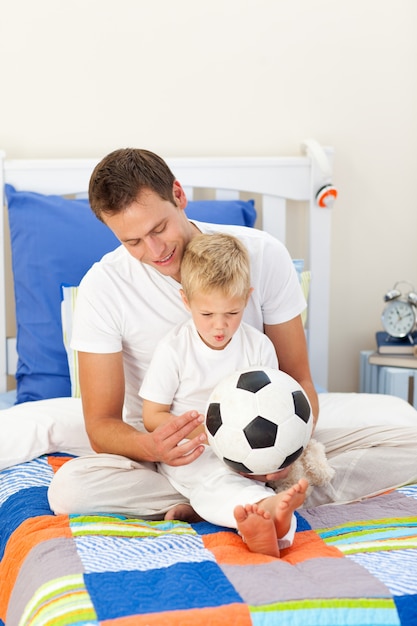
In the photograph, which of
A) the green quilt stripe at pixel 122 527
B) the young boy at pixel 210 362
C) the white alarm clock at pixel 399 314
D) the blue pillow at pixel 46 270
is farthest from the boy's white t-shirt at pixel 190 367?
the white alarm clock at pixel 399 314

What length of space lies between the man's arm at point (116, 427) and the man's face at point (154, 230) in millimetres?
247

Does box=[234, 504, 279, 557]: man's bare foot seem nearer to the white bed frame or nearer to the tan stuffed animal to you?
the tan stuffed animal

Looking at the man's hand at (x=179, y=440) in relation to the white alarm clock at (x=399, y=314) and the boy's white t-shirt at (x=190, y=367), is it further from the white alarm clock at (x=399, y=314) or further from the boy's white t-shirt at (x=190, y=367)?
the white alarm clock at (x=399, y=314)

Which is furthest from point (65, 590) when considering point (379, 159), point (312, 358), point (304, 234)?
point (379, 159)

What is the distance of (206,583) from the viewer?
128 centimetres

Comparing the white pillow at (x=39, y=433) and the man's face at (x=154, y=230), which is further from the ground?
the man's face at (x=154, y=230)

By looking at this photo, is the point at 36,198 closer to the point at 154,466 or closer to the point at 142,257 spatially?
the point at 142,257

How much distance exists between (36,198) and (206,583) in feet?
4.62

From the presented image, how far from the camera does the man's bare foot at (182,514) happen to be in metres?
1.62

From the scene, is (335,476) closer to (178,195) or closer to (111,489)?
(111,489)

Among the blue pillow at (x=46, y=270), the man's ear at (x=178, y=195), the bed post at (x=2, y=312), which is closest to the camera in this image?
the man's ear at (x=178, y=195)

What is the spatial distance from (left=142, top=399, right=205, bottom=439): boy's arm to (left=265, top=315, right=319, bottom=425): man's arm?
Answer: 0.31 meters

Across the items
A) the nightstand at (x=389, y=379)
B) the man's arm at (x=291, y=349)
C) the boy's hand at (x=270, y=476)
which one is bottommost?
the nightstand at (x=389, y=379)

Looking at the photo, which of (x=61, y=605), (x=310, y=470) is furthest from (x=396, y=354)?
(x=61, y=605)
